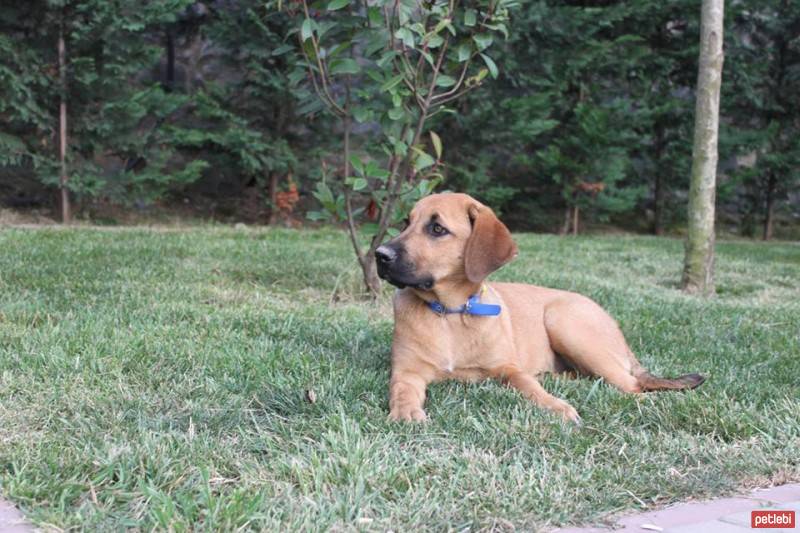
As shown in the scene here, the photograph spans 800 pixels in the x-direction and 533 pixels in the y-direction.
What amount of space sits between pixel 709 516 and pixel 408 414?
127cm

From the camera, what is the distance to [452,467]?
2.76 meters

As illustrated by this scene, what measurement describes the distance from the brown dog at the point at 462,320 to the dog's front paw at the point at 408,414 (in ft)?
0.74

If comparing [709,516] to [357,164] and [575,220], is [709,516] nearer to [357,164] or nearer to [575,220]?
[357,164]

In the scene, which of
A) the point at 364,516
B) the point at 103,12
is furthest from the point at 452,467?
the point at 103,12

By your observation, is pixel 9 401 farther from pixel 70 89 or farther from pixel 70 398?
pixel 70 89

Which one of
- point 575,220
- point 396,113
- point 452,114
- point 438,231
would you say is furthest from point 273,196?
point 438,231

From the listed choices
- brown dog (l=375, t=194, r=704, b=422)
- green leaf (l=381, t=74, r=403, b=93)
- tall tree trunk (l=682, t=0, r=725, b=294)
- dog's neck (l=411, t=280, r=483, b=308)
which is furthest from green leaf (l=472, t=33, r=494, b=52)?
tall tree trunk (l=682, t=0, r=725, b=294)

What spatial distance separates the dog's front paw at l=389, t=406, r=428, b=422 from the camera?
328cm

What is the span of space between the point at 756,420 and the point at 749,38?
14.2m

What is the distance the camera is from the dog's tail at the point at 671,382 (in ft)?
→ 12.9

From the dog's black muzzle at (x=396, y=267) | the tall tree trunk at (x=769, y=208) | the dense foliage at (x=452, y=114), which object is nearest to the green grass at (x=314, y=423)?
the dog's black muzzle at (x=396, y=267)

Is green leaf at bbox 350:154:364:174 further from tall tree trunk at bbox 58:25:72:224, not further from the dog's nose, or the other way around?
Result: tall tree trunk at bbox 58:25:72:224

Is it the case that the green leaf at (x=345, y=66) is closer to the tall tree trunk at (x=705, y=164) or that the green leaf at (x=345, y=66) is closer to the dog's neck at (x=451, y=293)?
the dog's neck at (x=451, y=293)

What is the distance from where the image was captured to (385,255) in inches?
149
